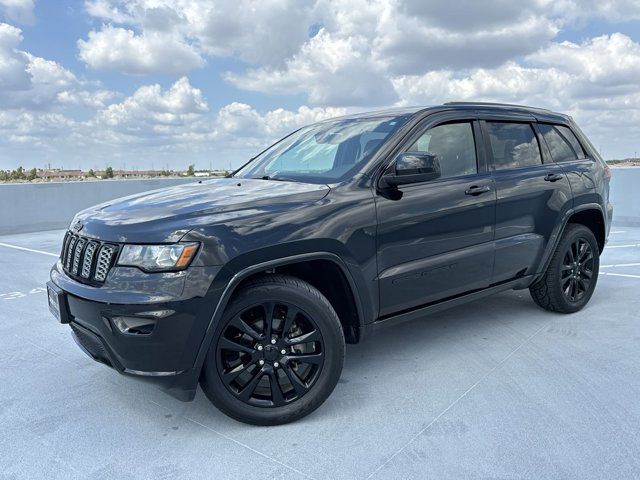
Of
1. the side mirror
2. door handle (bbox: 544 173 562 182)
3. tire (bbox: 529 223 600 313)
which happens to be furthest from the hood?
tire (bbox: 529 223 600 313)

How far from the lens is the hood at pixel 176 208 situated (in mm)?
2658

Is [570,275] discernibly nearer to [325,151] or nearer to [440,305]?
[440,305]

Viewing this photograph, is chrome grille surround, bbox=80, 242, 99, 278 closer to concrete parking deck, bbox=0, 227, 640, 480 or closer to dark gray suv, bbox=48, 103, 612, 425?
dark gray suv, bbox=48, 103, 612, 425

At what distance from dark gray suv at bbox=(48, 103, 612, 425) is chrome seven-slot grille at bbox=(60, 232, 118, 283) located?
1 centimetres

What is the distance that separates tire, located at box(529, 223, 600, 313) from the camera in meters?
4.61

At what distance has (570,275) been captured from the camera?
4766 millimetres

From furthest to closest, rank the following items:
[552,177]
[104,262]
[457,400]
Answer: [552,177] → [457,400] → [104,262]

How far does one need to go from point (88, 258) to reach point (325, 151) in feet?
6.04

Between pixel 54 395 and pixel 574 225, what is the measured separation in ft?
14.2

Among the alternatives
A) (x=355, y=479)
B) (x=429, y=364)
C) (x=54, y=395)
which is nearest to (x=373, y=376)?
(x=429, y=364)

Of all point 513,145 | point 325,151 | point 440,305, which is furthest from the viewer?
point 513,145

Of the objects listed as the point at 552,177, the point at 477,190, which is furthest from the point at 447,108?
the point at 552,177

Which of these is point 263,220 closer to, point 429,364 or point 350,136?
point 350,136

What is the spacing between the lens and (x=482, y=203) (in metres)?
3.84
